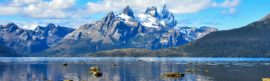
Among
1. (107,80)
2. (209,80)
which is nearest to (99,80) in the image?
(107,80)

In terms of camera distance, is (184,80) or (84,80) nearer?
(184,80)

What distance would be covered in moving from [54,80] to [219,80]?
140 feet

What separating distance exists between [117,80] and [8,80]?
28633mm

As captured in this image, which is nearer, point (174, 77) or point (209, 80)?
point (209, 80)

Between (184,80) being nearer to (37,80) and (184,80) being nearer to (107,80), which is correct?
(107,80)

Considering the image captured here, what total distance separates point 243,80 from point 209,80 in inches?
328

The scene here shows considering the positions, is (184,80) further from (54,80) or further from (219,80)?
(54,80)

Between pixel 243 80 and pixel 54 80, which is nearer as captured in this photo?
pixel 243 80

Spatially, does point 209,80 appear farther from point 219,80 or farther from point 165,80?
point 165,80

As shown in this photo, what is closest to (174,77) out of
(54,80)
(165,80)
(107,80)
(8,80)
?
(165,80)

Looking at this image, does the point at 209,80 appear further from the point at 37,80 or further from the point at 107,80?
the point at 37,80

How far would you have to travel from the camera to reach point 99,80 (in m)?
117

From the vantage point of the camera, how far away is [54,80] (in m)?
118

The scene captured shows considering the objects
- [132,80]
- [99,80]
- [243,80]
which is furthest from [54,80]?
[243,80]
